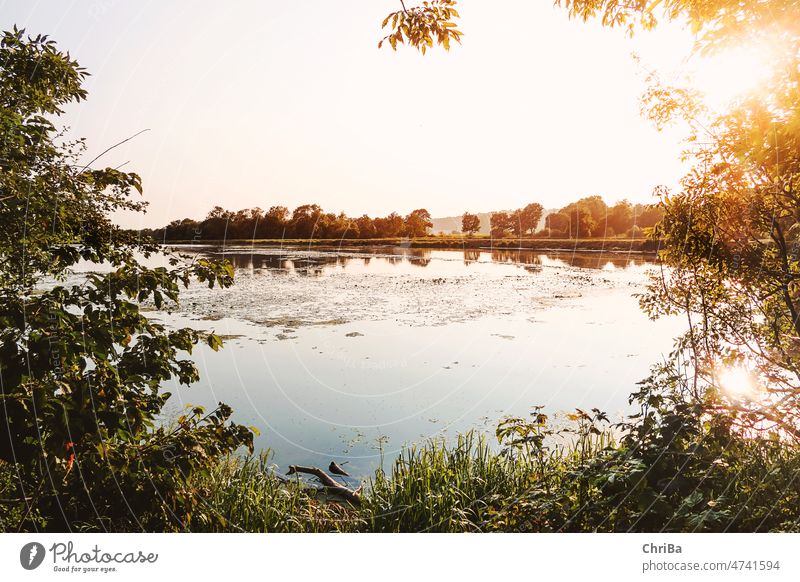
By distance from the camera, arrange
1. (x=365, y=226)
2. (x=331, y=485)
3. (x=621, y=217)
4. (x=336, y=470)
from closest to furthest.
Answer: (x=331, y=485), (x=336, y=470), (x=621, y=217), (x=365, y=226)

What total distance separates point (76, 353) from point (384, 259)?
16825mm

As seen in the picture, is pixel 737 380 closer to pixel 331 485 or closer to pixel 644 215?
pixel 331 485

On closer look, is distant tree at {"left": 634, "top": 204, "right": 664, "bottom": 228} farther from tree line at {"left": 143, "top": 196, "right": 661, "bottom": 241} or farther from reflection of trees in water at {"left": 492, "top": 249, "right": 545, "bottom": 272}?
reflection of trees in water at {"left": 492, "top": 249, "right": 545, "bottom": 272}

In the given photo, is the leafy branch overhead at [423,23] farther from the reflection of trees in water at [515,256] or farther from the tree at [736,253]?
→ the reflection of trees in water at [515,256]

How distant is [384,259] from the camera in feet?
60.7

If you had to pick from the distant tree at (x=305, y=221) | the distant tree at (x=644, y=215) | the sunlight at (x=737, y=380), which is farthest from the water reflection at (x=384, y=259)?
the sunlight at (x=737, y=380)

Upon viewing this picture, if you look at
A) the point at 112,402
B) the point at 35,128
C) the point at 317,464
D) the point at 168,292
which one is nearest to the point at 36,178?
the point at 35,128

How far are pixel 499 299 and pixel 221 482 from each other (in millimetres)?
7370

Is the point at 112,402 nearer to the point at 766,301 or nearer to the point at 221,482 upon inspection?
the point at 221,482

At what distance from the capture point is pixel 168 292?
202 centimetres

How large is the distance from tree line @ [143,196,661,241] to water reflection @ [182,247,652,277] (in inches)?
121

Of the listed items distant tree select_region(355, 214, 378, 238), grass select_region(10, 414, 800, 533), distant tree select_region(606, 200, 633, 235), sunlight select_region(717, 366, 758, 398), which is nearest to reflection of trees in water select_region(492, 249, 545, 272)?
distant tree select_region(355, 214, 378, 238)

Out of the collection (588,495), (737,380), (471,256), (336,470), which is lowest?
(336,470)

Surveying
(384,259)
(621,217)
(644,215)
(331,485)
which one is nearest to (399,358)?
(331,485)
